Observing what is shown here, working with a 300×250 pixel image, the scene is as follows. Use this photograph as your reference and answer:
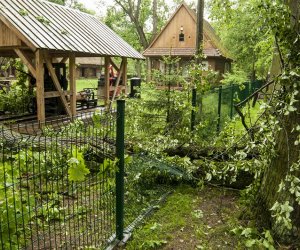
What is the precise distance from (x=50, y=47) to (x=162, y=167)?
5.74 metres

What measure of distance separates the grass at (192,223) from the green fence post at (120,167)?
10.2 inches

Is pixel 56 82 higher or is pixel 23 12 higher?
pixel 23 12

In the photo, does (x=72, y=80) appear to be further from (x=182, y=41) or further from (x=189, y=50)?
(x=182, y=41)

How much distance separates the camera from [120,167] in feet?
13.5

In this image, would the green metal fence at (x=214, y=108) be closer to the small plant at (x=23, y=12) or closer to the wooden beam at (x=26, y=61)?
the wooden beam at (x=26, y=61)

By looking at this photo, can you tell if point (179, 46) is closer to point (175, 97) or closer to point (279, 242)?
point (175, 97)

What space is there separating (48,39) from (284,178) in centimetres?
831

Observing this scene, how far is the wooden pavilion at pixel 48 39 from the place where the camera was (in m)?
9.84

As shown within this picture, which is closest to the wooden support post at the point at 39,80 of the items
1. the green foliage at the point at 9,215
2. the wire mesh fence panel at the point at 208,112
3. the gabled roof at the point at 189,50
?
the wire mesh fence panel at the point at 208,112

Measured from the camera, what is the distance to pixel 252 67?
70.8 ft

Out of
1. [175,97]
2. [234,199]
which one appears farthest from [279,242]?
[175,97]

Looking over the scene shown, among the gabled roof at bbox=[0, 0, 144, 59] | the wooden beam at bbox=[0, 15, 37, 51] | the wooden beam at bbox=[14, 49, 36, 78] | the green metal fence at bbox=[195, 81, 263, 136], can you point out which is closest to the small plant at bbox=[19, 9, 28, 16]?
the gabled roof at bbox=[0, 0, 144, 59]

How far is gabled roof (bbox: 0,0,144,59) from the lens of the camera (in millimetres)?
9836

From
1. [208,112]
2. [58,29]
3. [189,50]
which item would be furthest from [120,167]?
[189,50]
